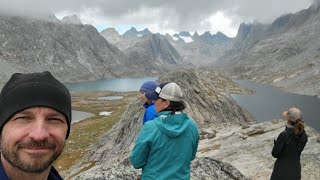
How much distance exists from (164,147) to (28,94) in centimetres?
406

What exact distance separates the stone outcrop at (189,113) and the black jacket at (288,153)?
22475mm

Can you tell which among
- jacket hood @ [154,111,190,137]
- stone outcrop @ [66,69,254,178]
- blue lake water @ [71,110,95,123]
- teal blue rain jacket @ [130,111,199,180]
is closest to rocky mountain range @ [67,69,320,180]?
stone outcrop @ [66,69,254,178]

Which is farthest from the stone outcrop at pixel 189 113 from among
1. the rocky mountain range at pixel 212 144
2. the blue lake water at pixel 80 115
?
the blue lake water at pixel 80 115

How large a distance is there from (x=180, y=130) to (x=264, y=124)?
31211 mm

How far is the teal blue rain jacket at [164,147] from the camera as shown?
285 inches

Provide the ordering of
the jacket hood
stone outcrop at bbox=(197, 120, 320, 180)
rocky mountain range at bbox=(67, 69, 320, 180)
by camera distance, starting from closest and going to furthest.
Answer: the jacket hood → rocky mountain range at bbox=(67, 69, 320, 180) → stone outcrop at bbox=(197, 120, 320, 180)

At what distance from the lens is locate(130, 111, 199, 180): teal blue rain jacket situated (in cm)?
725

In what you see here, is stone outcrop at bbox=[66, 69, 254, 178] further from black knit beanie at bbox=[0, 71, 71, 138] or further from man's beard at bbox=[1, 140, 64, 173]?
man's beard at bbox=[1, 140, 64, 173]

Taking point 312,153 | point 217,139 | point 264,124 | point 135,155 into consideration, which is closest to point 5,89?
point 135,155

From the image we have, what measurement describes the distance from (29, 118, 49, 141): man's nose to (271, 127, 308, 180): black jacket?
9.14m

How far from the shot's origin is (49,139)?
3.73 metres

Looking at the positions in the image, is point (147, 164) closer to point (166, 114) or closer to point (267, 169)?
point (166, 114)

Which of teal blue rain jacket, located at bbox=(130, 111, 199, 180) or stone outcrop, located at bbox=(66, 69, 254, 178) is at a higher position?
teal blue rain jacket, located at bbox=(130, 111, 199, 180)

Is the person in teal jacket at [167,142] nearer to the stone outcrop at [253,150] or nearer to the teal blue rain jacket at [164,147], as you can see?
the teal blue rain jacket at [164,147]
